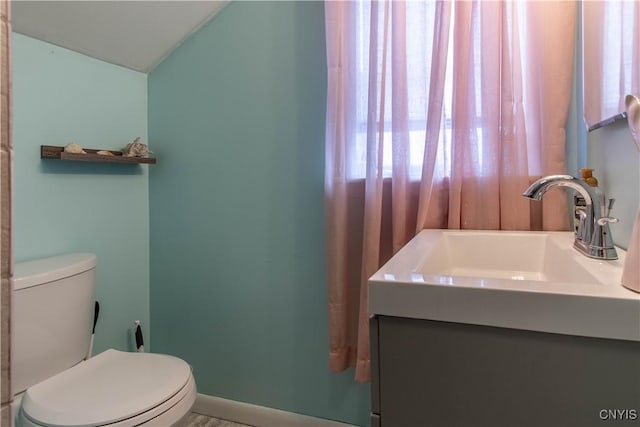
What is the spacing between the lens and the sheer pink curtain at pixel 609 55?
82cm

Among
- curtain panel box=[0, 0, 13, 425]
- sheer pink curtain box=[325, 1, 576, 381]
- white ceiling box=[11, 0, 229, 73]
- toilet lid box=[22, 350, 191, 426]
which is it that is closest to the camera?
curtain panel box=[0, 0, 13, 425]

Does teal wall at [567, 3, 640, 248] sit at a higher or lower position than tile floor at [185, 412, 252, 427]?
higher

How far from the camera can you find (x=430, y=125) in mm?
1247

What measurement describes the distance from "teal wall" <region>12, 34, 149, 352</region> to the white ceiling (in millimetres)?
45

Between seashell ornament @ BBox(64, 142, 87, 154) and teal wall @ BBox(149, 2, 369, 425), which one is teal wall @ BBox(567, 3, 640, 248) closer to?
teal wall @ BBox(149, 2, 369, 425)

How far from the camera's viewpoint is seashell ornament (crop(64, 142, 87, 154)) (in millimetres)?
1422

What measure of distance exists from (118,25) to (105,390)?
1322mm

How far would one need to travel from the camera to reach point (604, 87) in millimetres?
962

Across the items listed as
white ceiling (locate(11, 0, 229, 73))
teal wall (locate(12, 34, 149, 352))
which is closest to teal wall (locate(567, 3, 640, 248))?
white ceiling (locate(11, 0, 229, 73))

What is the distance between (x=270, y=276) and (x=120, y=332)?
73 cm

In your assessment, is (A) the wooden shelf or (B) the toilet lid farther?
(A) the wooden shelf

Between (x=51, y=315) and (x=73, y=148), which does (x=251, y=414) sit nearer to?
(x=51, y=315)

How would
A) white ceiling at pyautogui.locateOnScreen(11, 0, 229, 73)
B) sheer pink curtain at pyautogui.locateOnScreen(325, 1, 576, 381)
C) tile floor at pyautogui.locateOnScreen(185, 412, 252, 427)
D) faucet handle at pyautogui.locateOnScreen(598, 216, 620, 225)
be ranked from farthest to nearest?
tile floor at pyautogui.locateOnScreen(185, 412, 252, 427) < white ceiling at pyautogui.locateOnScreen(11, 0, 229, 73) < sheer pink curtain at pyautogui.locateOnScreen(325, 1, 576, 381) < faucet handle at pyautogui.locateOnScreen(598, 216, 620, 225)

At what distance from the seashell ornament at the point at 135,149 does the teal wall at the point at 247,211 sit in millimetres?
119
